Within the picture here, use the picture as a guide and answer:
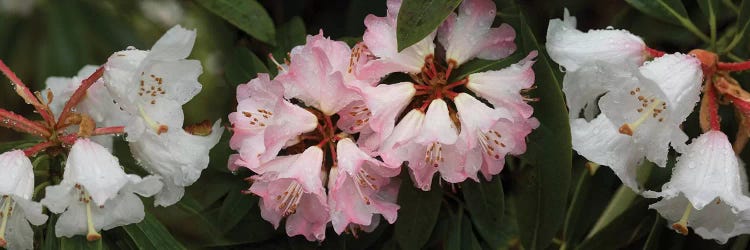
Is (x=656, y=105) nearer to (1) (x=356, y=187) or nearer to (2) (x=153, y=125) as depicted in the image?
(1) (x=356, y=187)

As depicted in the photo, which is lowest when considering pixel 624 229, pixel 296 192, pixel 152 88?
pixel 624 229

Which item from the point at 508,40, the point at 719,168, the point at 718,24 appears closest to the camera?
the point at 719,168

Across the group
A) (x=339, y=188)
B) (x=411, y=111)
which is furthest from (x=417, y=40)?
(x=339, y=188)

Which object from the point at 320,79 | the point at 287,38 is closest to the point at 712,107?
the point at 320,79

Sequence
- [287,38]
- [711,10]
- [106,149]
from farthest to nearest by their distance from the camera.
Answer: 1. [287,38]
2. [711,10]
3. [106,149]

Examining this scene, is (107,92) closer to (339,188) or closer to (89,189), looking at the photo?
(89,189)

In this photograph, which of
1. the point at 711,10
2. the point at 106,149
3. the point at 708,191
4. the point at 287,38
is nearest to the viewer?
the point at 708,191

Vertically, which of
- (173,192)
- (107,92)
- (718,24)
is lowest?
(718,24)

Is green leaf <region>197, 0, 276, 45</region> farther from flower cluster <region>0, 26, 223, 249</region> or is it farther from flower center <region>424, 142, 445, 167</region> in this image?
flower center <region>424, 142, 445, 167</region>
